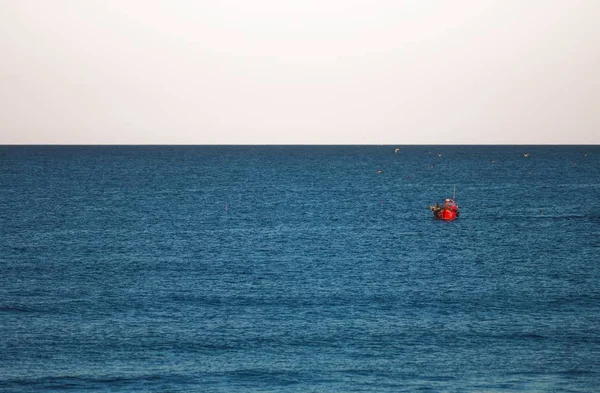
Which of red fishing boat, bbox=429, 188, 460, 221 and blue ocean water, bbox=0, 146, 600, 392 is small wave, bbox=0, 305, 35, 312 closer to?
blue ocean water, bbox=0, 146, 600, 392

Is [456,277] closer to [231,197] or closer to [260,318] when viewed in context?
[260,318]

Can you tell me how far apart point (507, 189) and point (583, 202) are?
3093cm

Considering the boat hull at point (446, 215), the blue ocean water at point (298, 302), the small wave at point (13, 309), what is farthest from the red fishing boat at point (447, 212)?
the small wave at point (13, 309)

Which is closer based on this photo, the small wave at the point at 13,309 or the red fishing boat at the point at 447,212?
the small wave at the point at 13,309

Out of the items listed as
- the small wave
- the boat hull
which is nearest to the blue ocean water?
the small wave

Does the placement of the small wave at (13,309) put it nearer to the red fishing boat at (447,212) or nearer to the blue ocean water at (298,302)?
the blue ocean water at (298,302)

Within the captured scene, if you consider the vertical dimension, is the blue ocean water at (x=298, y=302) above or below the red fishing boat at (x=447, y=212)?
below

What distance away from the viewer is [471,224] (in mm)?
115375

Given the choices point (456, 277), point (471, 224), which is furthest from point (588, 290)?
point (471, 224)

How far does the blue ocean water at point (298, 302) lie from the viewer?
50.2 metres

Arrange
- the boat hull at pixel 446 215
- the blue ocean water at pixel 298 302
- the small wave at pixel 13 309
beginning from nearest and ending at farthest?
the blue ocean water at pixel 298 302 < the small wave at pixel 13 309 < the boat hull at pixel 446 215

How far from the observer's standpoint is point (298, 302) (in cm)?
6656

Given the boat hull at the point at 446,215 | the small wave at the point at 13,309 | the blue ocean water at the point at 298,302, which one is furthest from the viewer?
the boat hull at the point at 446,215

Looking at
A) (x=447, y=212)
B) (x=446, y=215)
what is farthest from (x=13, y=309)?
(x=447, y=212)
